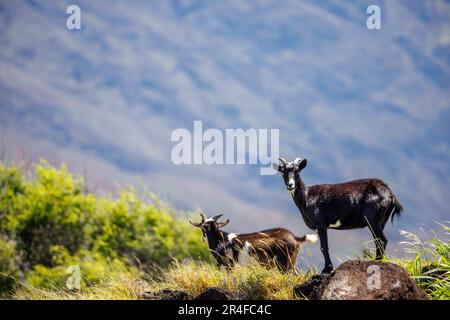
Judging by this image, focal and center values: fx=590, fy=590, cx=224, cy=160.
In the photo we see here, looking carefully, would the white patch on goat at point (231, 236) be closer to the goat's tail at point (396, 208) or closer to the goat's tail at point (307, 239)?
the goat's tail at point (307, 239)

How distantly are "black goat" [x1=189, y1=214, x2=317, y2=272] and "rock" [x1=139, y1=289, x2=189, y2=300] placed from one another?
1.96 meters

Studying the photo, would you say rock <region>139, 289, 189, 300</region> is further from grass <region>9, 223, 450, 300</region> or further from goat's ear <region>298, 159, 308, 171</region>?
goat's ear <region>298, 159, 308, 171</region>

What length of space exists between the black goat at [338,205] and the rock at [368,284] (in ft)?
3.73

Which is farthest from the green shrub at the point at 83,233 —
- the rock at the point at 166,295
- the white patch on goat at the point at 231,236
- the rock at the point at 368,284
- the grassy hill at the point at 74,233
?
the rock at the point at 368,284

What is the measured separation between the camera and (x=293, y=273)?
981 centimetres

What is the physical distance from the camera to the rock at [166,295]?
8.94 m

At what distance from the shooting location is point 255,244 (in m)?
11.4

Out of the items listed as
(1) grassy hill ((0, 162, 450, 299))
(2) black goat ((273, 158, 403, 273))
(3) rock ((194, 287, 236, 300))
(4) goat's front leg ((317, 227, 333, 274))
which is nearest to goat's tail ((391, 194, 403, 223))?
(2) black goat ((273, 158, 403, 273))

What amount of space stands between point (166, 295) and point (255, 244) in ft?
9.43

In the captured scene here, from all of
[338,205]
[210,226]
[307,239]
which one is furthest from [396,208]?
[210,226]
